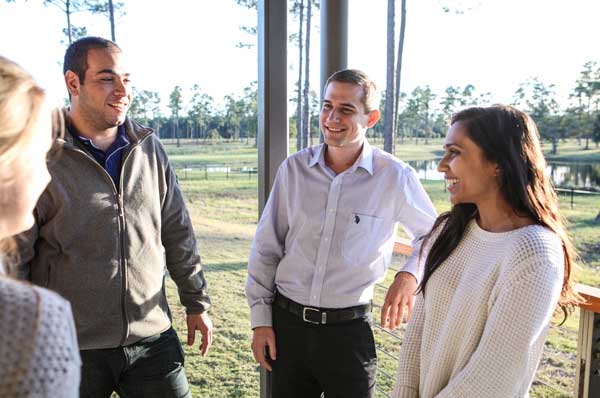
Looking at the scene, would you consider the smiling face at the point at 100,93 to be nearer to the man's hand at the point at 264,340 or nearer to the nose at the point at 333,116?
the nose at the point at 333,116

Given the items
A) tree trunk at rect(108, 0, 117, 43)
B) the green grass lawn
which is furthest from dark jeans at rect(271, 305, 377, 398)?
tree trunk at rect(108, 0, 117, 43)

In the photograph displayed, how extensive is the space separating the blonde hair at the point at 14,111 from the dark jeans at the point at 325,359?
4.54ft

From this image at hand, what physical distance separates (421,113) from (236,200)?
7.35ft

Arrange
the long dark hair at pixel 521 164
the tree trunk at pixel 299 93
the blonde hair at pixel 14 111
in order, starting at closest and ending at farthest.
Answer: the blonde hair at pixel 14 111 → the long dark hair at pixel 521 164 → the tree trunk at pixel 299 93

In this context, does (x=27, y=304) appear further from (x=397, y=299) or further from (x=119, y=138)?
(x=397, y=299)

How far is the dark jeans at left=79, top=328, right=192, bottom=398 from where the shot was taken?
1857 millimetres

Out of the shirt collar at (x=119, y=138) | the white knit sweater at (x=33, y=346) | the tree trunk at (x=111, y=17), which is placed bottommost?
the white knit sweater at (x=33, y=346)

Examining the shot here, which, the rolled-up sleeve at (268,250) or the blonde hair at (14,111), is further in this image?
the rolled-up sleeve at (268,250)

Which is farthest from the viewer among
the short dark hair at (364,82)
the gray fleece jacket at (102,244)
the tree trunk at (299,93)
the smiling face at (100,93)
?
the tree trunk at (299,93)

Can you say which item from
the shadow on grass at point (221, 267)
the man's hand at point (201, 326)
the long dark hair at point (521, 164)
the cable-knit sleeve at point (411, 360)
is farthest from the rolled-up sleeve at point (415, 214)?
the shadow on grass at point (221, 267)

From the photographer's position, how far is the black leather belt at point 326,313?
6.59 ft

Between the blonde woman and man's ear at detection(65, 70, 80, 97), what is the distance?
44.9 inches

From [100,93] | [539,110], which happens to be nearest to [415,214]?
[100,93]

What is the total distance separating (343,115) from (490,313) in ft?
3.15
